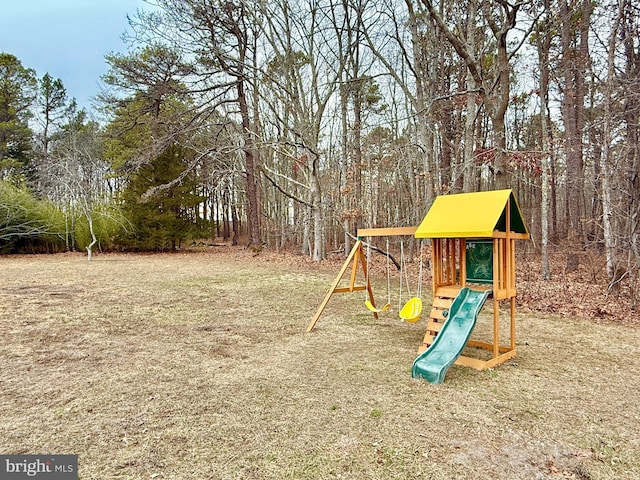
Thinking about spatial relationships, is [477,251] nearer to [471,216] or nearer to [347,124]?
[471,216]

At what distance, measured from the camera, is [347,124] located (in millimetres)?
13656

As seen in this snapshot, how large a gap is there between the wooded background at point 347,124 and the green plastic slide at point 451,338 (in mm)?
3620

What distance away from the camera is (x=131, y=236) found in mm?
14789

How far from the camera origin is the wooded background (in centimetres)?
744

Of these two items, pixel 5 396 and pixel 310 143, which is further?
pixel 310 143

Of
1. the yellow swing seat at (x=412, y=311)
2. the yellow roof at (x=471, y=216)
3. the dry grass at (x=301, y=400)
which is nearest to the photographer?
the dry grass at (x=301, y=400)

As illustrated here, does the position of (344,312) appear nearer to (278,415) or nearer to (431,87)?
(278,415)

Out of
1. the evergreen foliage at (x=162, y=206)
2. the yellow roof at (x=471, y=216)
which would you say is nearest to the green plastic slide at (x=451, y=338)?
the yellow roof at (x=471, y=216)

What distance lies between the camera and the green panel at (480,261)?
3.99 meters

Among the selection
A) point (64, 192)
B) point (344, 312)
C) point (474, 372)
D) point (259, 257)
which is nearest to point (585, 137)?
point (344, 312)

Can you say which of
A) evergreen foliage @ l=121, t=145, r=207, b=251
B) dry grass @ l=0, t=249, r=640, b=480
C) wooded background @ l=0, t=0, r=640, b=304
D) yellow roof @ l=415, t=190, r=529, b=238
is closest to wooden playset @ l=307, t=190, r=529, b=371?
yellow roof @ l=415, t=190, r=529, b=238

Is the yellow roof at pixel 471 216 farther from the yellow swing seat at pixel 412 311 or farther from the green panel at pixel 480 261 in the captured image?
the yellow swing seat at pixel 412 311

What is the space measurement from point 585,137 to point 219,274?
28.9 feet

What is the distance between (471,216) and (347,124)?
10.8 m
